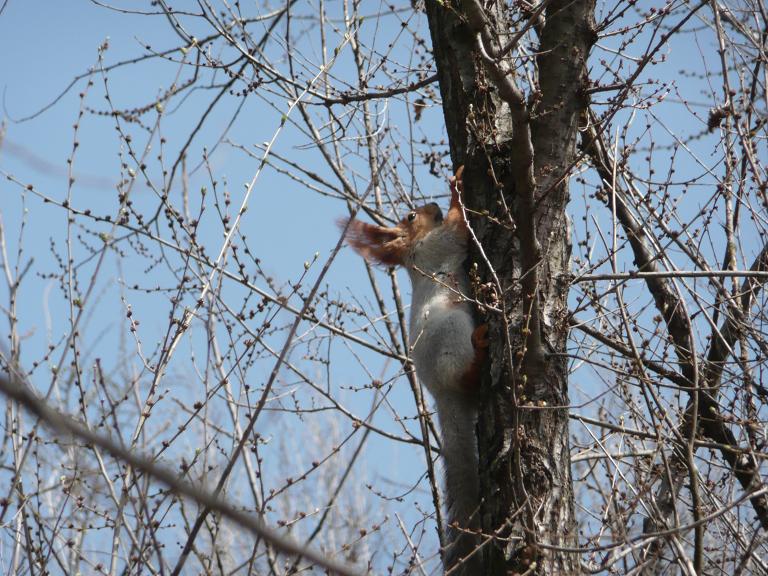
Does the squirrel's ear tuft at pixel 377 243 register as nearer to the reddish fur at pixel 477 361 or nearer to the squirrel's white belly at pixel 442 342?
the squirrel's white belly at pixel 442 342

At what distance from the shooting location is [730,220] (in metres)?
5.63

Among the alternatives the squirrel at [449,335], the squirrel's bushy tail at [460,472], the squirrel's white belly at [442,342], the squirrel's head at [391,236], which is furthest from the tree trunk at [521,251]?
the squirrel's head at [391,236]

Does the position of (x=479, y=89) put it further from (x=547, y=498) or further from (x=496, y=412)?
(x=547, y=498)

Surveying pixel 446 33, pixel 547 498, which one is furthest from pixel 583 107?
pixel 547 498

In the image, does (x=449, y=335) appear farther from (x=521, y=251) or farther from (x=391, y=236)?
(x=391, y=236)

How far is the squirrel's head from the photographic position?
607cm

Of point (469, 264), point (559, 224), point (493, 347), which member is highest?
point (469, 264)

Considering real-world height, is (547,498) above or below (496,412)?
below

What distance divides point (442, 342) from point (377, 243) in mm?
1341

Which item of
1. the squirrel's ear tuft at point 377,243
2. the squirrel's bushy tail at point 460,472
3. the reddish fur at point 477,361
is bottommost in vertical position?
the squirrel's bushy tail at point 460,472

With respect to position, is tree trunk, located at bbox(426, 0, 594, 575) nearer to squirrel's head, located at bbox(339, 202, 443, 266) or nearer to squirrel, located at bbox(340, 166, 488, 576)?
squirrel, located at bbox(340, 166, 488, 576)

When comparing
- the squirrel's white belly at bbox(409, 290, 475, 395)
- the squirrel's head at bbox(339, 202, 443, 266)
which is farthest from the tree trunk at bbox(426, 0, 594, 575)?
the squirrel's head at bbox(339, 202, 443, 266)

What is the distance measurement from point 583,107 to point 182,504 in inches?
108

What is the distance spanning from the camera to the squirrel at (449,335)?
4516 mm
